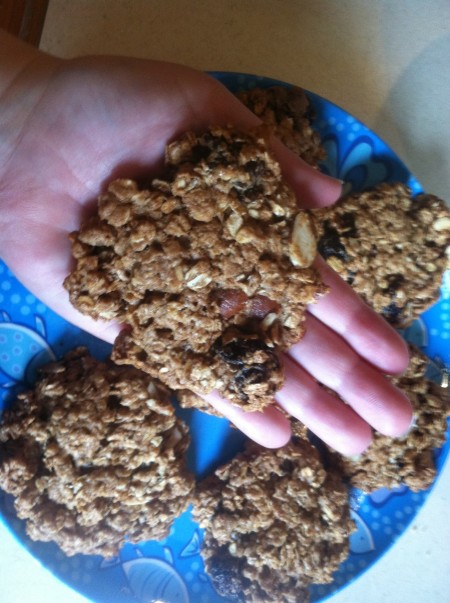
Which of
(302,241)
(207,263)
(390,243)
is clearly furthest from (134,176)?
(390,243)

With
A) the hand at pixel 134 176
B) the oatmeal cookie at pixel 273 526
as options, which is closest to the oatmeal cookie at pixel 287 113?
the hand at pixel 134 176

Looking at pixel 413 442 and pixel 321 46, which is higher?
pixel 321 46

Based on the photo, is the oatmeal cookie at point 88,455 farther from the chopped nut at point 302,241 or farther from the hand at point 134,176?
the chopped nut at point 302,241

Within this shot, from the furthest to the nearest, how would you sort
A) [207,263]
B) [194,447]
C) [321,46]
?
[321,46] < [194,447] < [207,263]

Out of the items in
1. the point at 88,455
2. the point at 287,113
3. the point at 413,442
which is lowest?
the point at 88,455

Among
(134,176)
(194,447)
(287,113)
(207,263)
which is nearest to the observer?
(207,263)

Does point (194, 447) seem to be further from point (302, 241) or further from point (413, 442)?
point (302, 241)

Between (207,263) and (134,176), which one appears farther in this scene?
(134,176)

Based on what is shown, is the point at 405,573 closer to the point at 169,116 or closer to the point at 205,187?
the point at 205,187
